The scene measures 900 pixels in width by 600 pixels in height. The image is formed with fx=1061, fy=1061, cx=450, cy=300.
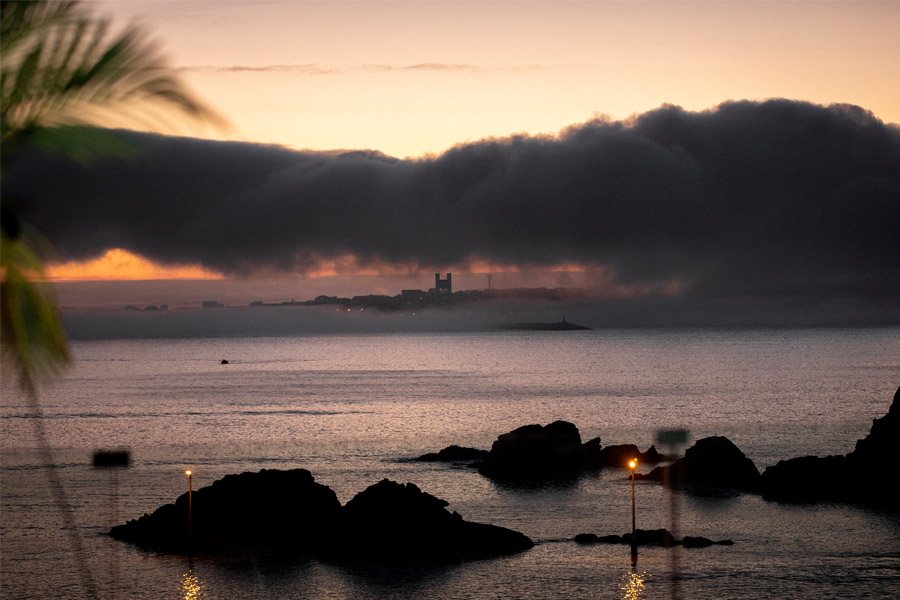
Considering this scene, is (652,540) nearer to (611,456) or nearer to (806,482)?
(806,482)

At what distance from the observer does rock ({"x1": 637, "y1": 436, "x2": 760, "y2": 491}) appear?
298 ft

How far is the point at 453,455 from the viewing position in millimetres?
109688

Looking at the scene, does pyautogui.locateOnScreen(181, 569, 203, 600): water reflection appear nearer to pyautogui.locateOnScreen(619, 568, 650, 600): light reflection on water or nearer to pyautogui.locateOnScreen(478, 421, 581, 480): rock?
pyautogui.locateOnScreen(619, 568, 650, 600): light reflection on water

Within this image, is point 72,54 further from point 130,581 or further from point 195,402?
point 195,402

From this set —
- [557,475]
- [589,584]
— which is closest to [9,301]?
[589,584]

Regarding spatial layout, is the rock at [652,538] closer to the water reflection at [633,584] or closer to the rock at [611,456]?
the water reflection at [633,584]

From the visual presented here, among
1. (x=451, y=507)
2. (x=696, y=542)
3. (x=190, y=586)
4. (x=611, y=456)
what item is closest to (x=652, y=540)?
(x=696, y=542)

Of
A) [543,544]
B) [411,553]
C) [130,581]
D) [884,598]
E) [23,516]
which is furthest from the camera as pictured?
[23,516]

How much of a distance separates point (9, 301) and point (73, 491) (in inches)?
3616

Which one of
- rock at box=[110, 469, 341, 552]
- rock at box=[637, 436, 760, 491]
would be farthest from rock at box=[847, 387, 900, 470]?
rock at box=[110, 469, 341, 552]

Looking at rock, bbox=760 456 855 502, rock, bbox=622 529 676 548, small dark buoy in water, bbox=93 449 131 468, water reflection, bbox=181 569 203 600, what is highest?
small dark buoy in water, bbox=93 449 131 468

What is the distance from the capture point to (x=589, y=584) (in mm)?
57969

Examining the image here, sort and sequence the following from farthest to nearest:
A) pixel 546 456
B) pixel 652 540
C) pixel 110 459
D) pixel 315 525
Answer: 1. pixel 546 456
2. pixel 315 525
3. pixel 652 540
4. pixel 110 459

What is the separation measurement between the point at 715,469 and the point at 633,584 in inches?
1442
